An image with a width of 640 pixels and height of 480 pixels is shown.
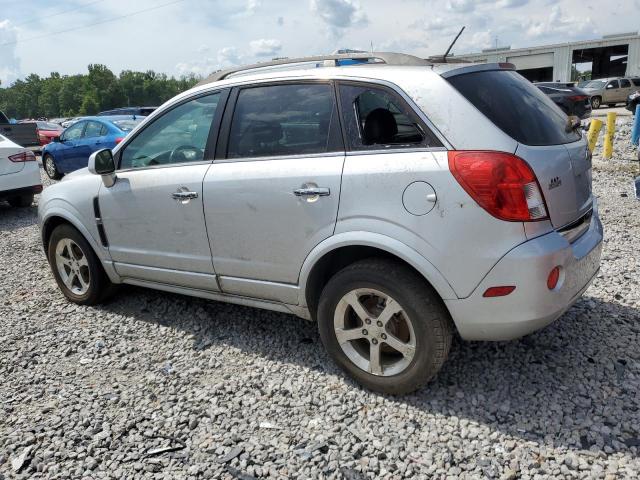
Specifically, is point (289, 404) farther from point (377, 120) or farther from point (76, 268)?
point (76, 268)

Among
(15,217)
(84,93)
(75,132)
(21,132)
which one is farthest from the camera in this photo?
(84,93)

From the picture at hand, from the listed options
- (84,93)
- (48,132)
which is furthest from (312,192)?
(84,93)

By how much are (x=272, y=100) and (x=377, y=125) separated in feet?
2.57

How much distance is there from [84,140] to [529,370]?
37.3 feet

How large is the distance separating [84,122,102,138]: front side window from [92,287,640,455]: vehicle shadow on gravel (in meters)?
8.67

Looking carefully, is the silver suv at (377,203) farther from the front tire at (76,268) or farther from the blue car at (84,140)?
the blue car at (84,140)

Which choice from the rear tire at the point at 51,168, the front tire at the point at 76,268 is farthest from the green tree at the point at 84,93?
the front tire at the point at 76,268

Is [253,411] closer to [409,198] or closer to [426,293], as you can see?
[426,293]

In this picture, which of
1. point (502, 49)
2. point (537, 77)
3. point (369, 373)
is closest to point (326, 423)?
point (369, 373)

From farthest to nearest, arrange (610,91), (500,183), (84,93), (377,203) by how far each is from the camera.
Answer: (84,93) → (610,91) → (377,203) → (500,183)

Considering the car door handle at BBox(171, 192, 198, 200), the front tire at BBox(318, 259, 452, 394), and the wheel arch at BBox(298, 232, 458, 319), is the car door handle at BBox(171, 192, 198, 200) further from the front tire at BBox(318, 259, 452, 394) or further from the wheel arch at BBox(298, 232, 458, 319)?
the front tire at BBox(318, 259, 452, 394)

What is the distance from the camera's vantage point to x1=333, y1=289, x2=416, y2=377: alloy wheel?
2.94 metres

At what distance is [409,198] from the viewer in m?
2.71

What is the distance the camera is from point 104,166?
4.02m
